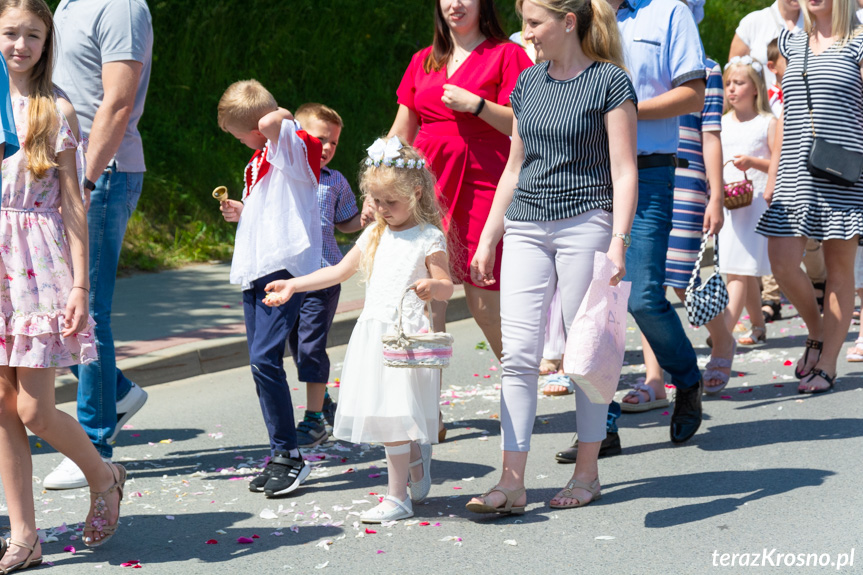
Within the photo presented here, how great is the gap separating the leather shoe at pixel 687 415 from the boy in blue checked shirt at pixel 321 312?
5.68ft

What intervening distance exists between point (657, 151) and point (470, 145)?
0.87m

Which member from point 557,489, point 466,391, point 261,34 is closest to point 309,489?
point 557,489

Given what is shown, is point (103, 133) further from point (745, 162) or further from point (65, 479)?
point (745, 162)

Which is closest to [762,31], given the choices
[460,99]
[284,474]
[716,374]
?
[716,374]

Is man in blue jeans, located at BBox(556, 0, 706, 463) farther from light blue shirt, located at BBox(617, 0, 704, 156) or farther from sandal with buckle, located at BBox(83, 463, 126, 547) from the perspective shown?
sandal with buckle, located at BBox(83, 463, 126, 547)

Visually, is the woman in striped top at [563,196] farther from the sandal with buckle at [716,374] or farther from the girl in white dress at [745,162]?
the girl in white dress at [745,162]

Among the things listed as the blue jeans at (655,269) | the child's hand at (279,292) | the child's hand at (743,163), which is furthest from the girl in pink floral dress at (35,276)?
the child's hand at (743,163)

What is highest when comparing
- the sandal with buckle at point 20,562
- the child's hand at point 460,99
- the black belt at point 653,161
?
the child's hand at point 460,99

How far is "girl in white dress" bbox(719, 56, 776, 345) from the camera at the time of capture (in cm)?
745

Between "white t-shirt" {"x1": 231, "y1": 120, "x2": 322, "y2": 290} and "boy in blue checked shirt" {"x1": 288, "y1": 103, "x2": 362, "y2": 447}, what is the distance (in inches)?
35.4

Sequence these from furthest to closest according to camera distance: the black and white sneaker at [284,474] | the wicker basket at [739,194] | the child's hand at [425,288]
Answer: the wicker basket at [739,194]
the black and white sneaker at [284,474]
the child's hand at [425,288]

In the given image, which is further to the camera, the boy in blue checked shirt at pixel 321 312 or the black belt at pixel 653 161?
the boy in blue checked shirt at pixel 321 312

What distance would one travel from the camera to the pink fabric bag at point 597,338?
4.18m

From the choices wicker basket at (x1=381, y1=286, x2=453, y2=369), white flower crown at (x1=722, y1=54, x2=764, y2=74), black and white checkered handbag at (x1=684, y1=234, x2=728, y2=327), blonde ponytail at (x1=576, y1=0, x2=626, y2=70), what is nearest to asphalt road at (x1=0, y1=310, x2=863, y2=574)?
black and white checkered handbag at (x1=684, y1=234, x2=728, y2=327)
